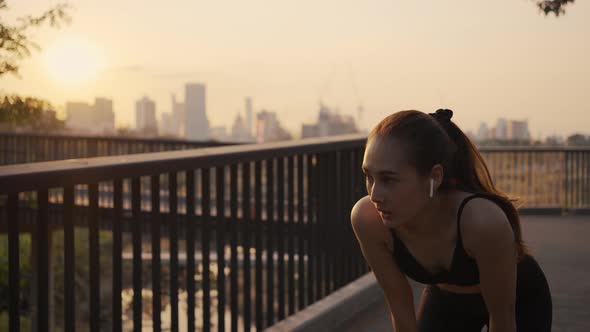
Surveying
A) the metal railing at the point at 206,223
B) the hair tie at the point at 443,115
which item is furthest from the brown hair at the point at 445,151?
the metal railing at the point at 206,223

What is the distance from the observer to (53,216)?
1672 cm

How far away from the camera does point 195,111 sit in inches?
3809

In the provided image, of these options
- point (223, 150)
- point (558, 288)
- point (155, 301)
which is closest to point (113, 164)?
point (155, 301)

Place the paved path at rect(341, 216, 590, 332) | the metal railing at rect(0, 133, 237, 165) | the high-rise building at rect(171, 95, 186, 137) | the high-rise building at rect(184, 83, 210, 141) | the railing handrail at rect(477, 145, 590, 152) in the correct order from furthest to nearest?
the high-rise building at rect(171, 95, 186, 137) → the high-rise building at rect(184, 83, 210, 141) → the metal railing at rect(0, 133, 237, 165) → the railing handrail at rect(477, 145, 590, 152) → the paved path at rect(341, 216, 590, 332)

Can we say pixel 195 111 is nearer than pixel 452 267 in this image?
No

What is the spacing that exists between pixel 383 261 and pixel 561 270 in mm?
6059

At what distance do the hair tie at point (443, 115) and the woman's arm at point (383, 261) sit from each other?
44 cm

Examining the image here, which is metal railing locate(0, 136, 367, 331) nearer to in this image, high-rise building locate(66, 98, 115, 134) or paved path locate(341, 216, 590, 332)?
paved path locate(341, 216, 590, 332)

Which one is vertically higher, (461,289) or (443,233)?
(443,233)

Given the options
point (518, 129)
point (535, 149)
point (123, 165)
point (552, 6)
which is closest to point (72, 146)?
point (535, 149)

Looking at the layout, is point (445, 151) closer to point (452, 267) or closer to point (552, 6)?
point (452, 267)

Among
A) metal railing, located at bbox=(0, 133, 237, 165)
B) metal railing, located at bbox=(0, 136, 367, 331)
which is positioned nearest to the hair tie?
metal railing, located at bbox=(0, 136, 367, 331)

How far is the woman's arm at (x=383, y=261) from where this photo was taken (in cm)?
363

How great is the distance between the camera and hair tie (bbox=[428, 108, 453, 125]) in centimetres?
342
